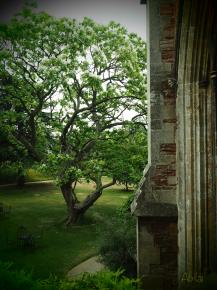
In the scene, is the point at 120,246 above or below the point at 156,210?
below

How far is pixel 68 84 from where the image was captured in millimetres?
14445

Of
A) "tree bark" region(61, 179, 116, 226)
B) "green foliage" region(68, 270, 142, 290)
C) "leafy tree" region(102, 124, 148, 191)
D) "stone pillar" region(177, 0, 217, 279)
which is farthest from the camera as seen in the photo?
"tree bark" region(61, 179, 116, 226)

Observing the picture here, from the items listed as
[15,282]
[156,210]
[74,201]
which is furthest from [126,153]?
[15,282]

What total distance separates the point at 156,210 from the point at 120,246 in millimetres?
3188

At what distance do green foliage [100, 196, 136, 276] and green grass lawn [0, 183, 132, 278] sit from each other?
2.96 feet

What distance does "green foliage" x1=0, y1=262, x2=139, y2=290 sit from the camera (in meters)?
2.77

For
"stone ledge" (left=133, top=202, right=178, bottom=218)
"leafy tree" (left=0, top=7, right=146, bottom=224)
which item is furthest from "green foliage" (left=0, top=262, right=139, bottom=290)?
"leafy tree" (left=0, top=7, right=146, bottom=224)

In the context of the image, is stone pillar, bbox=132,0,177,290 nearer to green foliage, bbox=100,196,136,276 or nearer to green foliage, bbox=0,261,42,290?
green foliage, bbox=100,196,136,276

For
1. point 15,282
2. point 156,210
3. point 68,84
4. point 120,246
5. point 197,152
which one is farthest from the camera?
point 68,84

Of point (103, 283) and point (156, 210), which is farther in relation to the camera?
point (156, 210)

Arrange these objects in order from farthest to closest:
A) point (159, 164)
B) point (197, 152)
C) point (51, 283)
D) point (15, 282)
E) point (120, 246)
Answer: point (120, 246) < point (159, 164) < point (197, 152) < point (51, 283) < point (15, 282)

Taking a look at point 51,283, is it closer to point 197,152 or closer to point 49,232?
point 197,152

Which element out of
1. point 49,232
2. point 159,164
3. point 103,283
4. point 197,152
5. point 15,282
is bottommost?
point 49,232

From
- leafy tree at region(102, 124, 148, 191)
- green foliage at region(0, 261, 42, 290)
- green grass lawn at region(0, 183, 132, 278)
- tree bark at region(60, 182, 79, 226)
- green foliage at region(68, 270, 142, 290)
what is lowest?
green grass lawn at region(0, 183, 132, 278)
